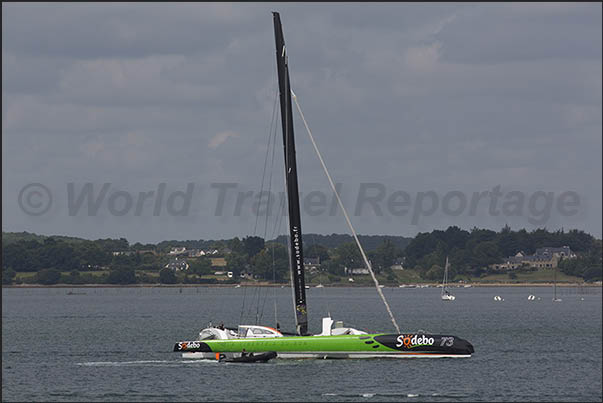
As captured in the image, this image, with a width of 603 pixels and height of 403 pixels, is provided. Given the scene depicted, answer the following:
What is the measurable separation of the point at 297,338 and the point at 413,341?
8.16 metres

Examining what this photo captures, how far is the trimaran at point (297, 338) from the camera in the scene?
7294cm

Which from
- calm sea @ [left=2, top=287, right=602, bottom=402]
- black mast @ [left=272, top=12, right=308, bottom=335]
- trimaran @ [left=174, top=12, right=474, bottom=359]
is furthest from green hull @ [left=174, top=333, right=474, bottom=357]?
black mast @ [left=272, top=12, right=308, bottom=335]

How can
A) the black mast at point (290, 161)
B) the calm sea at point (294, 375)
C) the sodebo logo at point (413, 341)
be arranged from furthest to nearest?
the black mast at point (290, 161), the sodebo logo at point (413, 341), the calm sea at point (294, 375)

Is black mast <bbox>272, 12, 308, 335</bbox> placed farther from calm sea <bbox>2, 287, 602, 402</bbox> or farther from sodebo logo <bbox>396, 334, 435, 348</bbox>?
sodebo logo <bbox>396, 334, 435, 348</bbox>

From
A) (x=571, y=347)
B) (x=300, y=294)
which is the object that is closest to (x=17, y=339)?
(x=300, y=294)

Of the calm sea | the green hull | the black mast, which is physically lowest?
the calm sea

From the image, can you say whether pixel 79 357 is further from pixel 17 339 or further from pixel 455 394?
pixel 455 394

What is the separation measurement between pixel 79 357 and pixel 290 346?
22.5 metres

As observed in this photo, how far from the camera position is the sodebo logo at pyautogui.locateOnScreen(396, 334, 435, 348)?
72.8 metres

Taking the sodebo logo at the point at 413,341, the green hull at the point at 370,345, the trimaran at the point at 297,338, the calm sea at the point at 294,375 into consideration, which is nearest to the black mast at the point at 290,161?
the trimaran at the point at 297,338

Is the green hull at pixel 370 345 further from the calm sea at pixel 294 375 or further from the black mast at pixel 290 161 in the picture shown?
the black mast at pixel 290 161

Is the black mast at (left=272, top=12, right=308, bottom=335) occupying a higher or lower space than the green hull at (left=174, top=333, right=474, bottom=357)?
higher

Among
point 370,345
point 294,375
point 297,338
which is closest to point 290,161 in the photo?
point 297,338

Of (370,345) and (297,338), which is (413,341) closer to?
(370,345)
